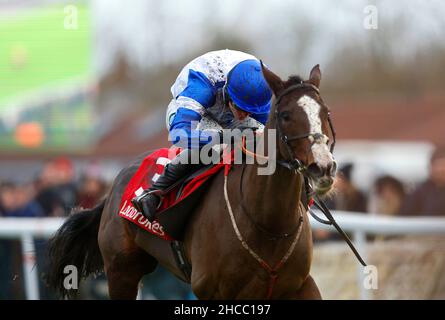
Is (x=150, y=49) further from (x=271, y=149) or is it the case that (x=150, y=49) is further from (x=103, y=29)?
(x=271, y=149)

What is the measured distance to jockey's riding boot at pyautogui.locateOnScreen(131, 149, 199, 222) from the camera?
5.24m

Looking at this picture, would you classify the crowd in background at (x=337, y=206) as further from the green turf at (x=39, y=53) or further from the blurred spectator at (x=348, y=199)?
the green turf at (x=39, y=53)

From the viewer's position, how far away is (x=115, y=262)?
6.03 metres

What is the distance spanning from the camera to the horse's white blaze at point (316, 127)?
13.5 feet

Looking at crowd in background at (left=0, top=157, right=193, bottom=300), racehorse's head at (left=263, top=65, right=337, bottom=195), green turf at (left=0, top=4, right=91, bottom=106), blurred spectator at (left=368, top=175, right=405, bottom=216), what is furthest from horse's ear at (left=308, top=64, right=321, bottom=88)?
green turf at (left=0, top=4, right=91, bottom=106)

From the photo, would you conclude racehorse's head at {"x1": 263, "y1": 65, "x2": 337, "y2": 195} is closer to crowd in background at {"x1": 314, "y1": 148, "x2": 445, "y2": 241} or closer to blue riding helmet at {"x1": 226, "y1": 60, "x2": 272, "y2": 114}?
blue riding helmet at {"x1": 226, "y1": 60, "x2": 272, "y2": 114}

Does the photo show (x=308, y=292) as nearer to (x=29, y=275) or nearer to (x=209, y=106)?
(x=209, y=106)

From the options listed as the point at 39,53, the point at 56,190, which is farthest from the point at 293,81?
the point at 39,53

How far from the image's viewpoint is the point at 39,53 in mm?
22484

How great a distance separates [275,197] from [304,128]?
56 centimetres

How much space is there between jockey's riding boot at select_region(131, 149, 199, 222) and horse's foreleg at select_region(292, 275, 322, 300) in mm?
974

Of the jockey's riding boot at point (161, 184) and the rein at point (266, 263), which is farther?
the jockey's riding boot at point (161, 184)

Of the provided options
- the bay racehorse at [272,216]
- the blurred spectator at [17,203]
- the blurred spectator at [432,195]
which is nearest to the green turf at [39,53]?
the blurred spectator at [17,203]

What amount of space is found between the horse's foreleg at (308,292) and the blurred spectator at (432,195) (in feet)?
9.18
